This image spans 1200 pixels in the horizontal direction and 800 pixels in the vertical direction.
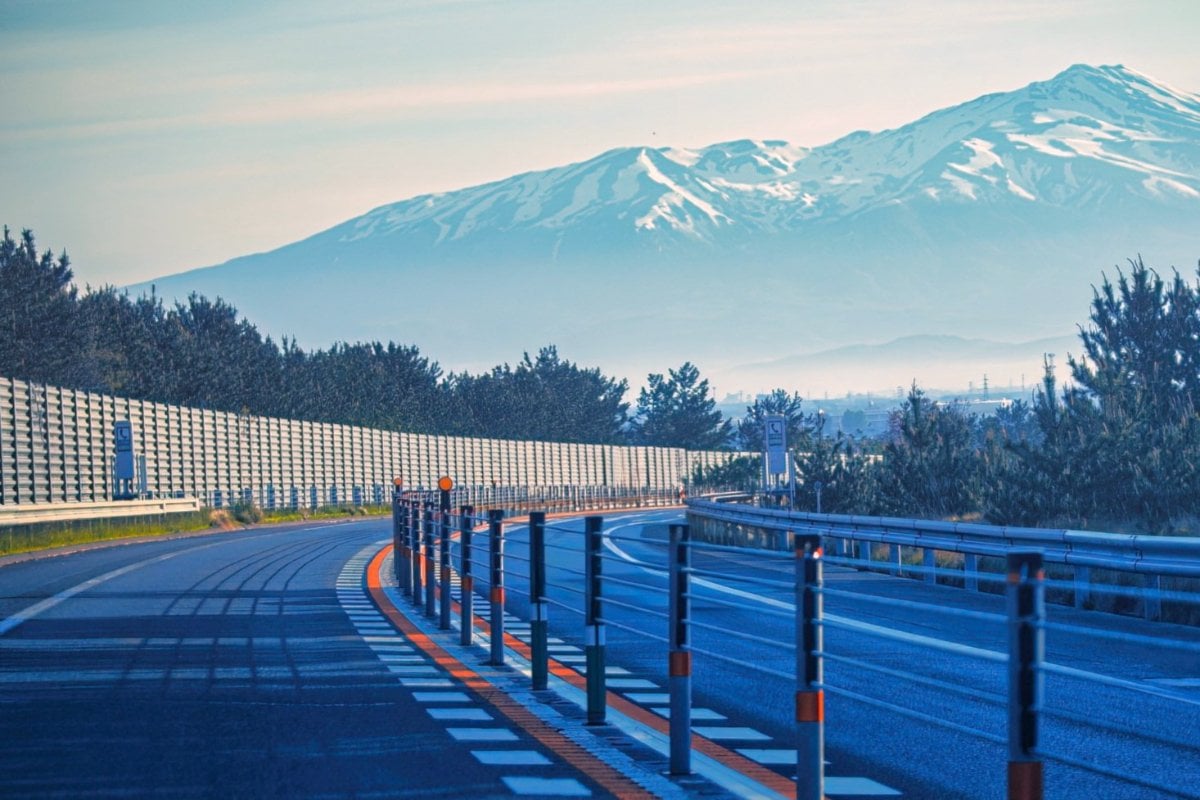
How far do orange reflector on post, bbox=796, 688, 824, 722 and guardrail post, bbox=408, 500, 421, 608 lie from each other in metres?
13.4

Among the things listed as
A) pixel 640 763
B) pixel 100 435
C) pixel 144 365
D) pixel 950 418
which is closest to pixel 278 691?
pixel 640 763

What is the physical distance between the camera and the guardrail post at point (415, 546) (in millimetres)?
21266

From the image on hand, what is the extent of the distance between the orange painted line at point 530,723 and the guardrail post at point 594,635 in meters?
0.31

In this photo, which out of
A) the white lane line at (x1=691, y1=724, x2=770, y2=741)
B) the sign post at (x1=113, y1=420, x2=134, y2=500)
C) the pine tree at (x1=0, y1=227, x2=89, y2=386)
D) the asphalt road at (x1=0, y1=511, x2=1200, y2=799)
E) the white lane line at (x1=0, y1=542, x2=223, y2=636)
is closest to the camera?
the asphalt road at (x1=0, y1=511, x2=1200, y2=799)

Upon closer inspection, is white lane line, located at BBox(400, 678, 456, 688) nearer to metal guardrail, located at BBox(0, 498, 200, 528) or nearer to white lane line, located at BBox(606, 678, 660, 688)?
white lane line, located at BBox(606, 678, 660, 688)

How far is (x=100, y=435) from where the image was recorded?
52.1 metres

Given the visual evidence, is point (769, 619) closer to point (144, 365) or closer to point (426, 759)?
point (426, 759)

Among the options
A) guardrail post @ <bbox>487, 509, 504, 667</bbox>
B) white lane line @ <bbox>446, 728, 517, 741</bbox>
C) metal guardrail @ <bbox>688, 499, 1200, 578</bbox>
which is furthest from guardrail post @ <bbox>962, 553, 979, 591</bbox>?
white lane line @ <bbox>446, 728, 517, 741</bbox>

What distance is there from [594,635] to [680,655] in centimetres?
156

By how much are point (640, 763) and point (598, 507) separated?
3234 inches

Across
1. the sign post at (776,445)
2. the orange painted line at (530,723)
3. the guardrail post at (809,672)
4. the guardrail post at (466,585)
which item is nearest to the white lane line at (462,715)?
the orange painted line at (530,723)

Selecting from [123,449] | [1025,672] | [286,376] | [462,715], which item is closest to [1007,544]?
[462,715]

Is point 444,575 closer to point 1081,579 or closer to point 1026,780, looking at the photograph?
point 1081,579

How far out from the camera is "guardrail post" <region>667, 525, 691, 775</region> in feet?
30.8
